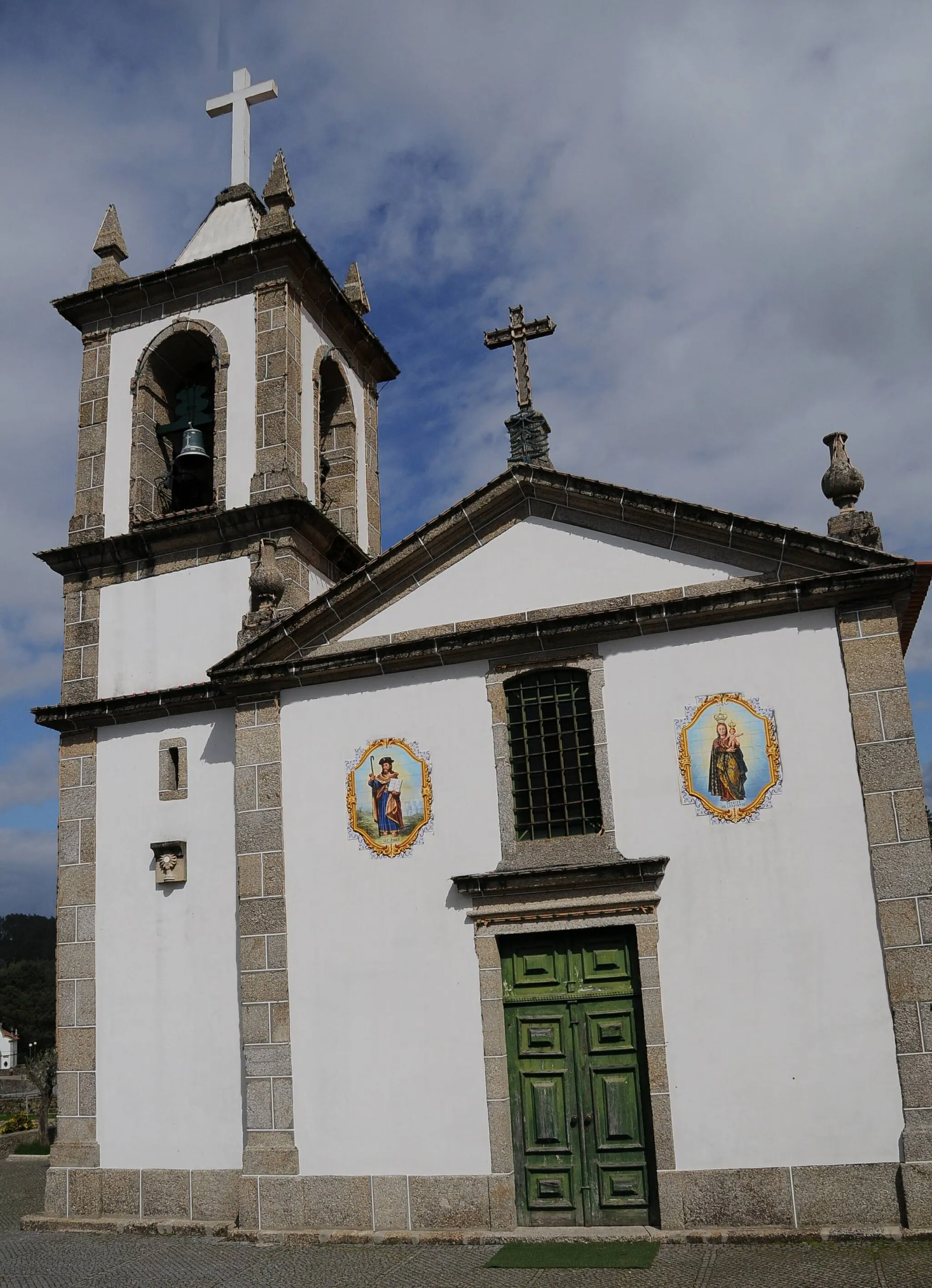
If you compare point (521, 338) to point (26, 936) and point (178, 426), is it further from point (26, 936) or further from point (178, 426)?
point (26, 936)

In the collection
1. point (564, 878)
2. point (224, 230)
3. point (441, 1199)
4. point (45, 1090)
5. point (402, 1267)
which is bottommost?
point (402, 1267)

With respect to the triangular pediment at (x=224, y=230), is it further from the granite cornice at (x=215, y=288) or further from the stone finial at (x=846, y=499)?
the stone finial at (x=846, y=499)

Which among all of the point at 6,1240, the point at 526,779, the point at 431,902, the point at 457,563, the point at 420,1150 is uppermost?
the point at 457,563

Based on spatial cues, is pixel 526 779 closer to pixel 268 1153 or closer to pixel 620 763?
pixel 620 763

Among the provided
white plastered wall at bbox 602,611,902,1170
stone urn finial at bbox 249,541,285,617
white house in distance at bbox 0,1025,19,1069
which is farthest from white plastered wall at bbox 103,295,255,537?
white house in distance at bbox 0,1025,19,1069

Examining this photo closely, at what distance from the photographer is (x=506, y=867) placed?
1096 centimetres

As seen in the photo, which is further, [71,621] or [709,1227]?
[71,621]

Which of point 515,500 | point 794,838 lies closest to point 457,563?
point 515,500

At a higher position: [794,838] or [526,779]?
[526,779]

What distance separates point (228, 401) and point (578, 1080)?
29.9ft

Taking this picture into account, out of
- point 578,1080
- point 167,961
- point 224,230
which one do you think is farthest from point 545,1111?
point 224,230

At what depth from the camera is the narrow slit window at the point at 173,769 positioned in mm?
12852

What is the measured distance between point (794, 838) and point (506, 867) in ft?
8.89

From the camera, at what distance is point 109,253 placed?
1583cm
